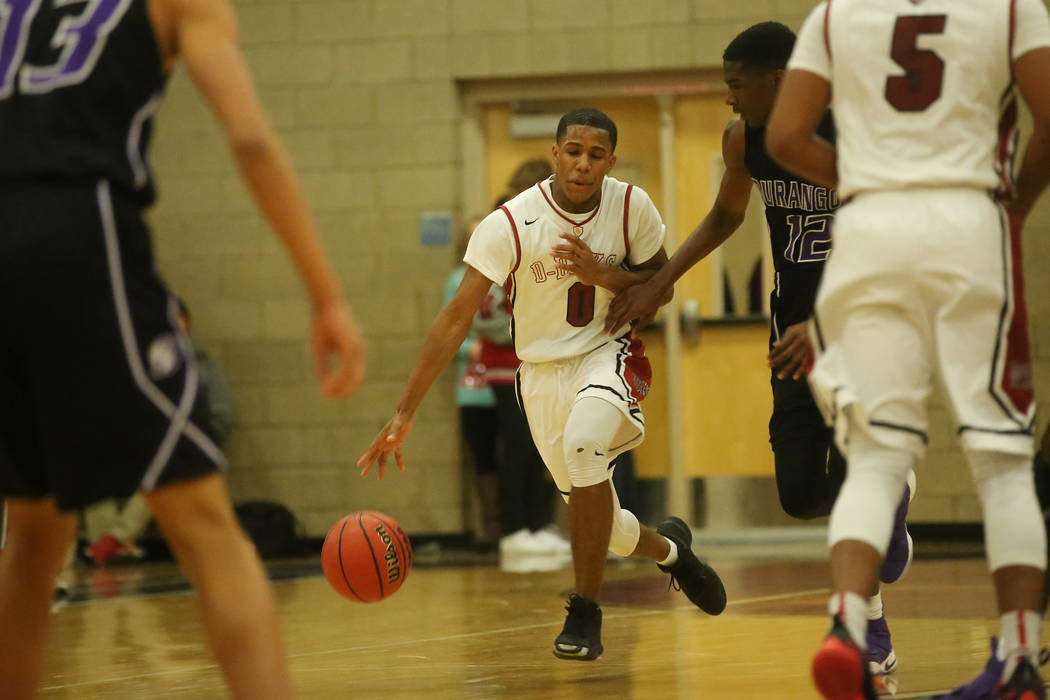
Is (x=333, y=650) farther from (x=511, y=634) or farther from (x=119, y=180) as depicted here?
(x=119, y=180)

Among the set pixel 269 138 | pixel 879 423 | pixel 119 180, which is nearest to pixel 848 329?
pixel 879 423

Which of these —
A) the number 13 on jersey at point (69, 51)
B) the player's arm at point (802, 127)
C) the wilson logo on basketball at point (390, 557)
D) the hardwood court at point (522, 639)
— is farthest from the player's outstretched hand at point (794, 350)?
the number 13 on jersey at point (69, 51)

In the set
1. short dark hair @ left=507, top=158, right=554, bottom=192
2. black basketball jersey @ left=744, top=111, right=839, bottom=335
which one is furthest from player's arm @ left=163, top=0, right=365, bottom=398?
short dark hair @ left=507, top=158, right=554, bottom=192

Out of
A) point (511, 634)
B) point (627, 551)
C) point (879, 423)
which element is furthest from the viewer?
point (511, 634)

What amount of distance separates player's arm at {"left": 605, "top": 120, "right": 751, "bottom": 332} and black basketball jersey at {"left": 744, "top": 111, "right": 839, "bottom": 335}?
0.45 ft

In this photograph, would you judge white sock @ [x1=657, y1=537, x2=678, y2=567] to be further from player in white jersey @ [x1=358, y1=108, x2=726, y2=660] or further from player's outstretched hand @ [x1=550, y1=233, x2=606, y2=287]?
player's outstretched hand @ [x1=550, y1=233, x2=606, y2=287]

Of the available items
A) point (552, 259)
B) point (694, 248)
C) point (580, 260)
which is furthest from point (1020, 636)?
point (552, 259)

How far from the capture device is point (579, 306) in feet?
15.6

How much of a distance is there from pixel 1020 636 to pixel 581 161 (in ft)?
7.71

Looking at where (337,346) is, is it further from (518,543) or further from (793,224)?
(518,543)

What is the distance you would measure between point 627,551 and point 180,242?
5754mm

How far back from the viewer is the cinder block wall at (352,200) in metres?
9.23

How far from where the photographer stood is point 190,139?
376 inches

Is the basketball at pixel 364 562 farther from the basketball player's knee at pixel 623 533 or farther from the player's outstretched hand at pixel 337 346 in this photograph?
the player's outstretched hand at pixel 337 346
